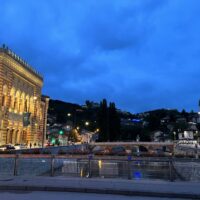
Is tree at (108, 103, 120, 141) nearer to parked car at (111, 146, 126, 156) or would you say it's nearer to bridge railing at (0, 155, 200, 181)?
parked car at (111, 146, 126, 156)

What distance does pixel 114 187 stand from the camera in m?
15.1

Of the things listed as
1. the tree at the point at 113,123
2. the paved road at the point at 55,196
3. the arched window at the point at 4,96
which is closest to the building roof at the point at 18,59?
the arched window at the point at 4,96

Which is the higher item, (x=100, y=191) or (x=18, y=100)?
(x=18, y=100)

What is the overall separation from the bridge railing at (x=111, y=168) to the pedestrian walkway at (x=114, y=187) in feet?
4.45

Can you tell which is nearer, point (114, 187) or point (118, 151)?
point (114, 187)

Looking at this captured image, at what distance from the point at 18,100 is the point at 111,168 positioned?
92.9 meters

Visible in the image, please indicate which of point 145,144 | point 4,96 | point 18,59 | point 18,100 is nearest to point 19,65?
point 18,59

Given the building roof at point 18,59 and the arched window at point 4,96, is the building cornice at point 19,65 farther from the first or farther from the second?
the arched window at point 4,96

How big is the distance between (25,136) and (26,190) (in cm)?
10275

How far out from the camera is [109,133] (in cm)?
10588

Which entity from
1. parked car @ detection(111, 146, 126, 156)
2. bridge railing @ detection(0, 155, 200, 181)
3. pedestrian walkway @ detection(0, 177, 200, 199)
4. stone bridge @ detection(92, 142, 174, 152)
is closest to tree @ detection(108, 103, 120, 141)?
stone bridge @ detection(92, 142, 174, 152)

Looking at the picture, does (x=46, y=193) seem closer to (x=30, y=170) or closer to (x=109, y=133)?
(x=30, y=170)

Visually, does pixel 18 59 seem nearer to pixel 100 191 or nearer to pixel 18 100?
pixel 18 100

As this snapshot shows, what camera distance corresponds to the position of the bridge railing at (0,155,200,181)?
60.7 feet
